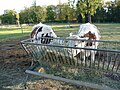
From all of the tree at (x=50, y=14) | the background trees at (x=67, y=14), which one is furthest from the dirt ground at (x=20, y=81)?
the tree at (x=50, y=14)

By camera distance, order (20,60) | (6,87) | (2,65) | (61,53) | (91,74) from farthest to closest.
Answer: (20,60)
(2,65)
(91,74)
(6,87)
(61,53)

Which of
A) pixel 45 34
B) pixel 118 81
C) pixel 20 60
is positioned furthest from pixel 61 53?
pixel 20 60

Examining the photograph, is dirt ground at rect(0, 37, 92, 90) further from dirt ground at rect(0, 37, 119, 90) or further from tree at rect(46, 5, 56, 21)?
tree at rect(46, 5, 56, 21)

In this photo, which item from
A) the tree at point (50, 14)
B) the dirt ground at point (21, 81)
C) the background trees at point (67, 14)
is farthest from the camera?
the tree at point (50, 14)

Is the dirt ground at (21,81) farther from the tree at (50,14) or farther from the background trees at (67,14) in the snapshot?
the tree at (50,14)

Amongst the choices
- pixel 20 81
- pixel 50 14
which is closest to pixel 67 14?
pixel 50 14

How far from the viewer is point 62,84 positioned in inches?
133

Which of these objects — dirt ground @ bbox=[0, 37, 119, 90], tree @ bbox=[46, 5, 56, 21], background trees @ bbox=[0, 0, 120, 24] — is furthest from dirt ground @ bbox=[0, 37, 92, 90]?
tree @ bbox=[46, 5, 56, 21]

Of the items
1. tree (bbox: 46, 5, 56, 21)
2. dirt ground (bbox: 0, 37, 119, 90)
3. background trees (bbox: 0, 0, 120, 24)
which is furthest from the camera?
tree (bbox: 46, 5, 56, 21)

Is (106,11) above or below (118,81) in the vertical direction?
above

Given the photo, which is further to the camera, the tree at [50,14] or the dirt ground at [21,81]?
the tree at [50,14]

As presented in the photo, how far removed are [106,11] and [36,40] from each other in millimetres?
34673

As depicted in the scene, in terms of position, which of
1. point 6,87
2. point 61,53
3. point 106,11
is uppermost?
point 106,11

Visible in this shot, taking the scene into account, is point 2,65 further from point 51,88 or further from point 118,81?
point 118,81
